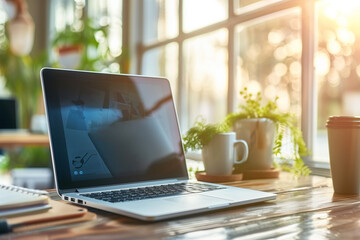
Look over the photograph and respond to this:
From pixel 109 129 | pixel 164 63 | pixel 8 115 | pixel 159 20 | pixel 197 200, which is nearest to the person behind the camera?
pixel 197 200

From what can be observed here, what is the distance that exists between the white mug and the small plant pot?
0.10m

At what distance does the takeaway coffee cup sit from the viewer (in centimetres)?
96

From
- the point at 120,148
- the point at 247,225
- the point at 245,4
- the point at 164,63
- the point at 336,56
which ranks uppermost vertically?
the point at 245,4

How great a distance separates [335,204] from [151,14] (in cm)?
224

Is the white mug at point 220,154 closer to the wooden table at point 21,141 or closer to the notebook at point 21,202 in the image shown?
the notebook at point 21,202

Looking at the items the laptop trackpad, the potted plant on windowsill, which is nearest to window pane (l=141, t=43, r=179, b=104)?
the potted plant on windowsill

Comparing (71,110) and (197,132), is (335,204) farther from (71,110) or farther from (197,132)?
(71,110)

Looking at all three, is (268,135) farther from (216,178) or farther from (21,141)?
(21,141)

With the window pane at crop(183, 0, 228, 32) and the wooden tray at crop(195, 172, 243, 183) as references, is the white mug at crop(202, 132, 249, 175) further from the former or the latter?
the window pane at crop(183, 0, 228, 32)

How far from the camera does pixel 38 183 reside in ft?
10.6

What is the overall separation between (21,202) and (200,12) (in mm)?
1942

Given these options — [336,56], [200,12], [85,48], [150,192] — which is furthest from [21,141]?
[150,192]

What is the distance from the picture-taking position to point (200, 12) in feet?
7.82

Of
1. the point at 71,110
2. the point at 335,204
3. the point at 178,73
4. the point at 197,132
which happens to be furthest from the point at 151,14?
the point at 335,204
